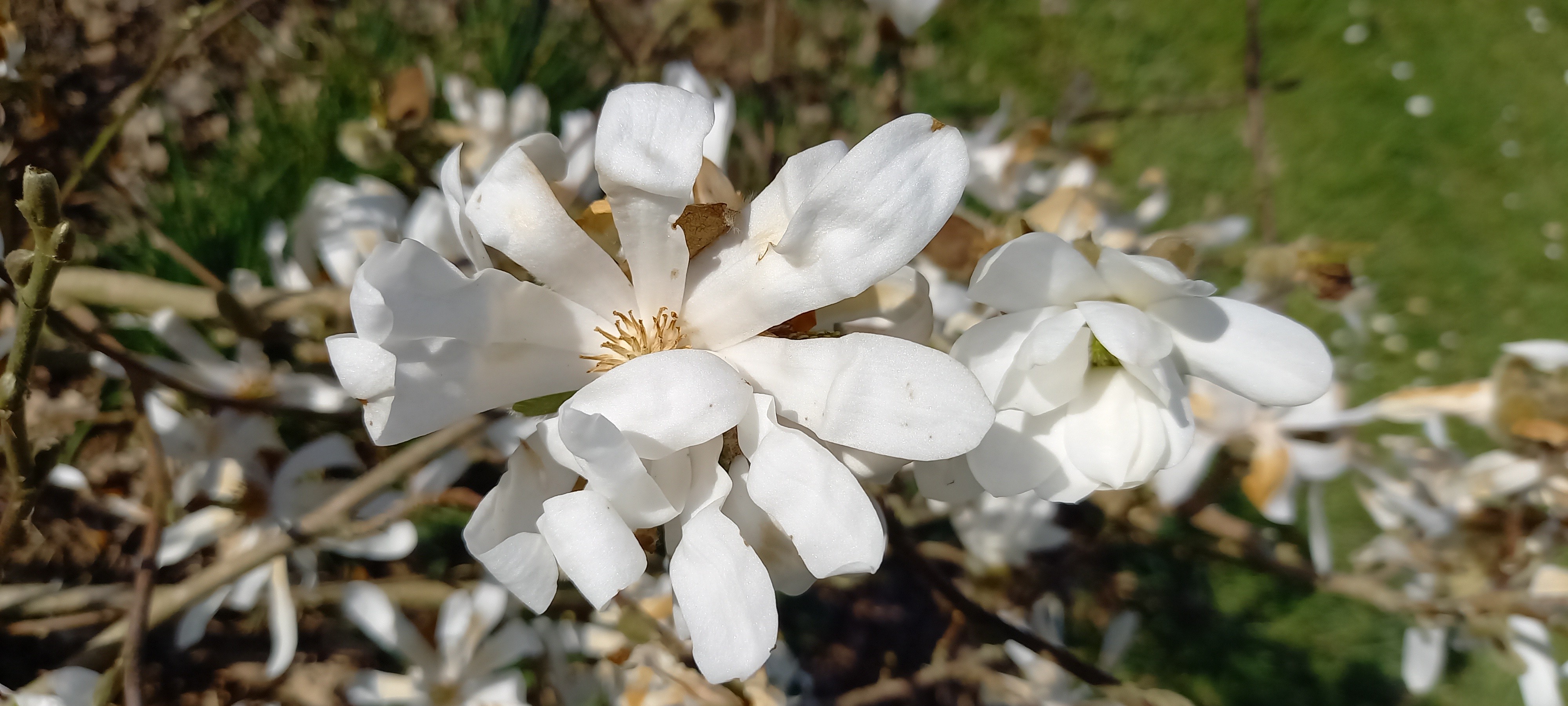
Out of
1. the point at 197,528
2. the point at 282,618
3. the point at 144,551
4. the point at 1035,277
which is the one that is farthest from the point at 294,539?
the point at 1035,277

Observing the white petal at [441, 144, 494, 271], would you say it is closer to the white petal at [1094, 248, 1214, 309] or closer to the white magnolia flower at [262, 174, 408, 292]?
the white petal at [1094, 248, 1214, 309]

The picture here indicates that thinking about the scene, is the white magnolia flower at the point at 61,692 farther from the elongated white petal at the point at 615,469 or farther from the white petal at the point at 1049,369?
the white petal at the point at 1049,369

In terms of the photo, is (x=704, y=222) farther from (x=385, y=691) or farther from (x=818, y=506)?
(x=385, y=691)

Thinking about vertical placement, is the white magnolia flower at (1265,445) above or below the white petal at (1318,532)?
above

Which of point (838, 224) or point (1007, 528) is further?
point (1007, 528)

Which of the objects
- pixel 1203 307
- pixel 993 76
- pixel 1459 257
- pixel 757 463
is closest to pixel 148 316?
pixel 757 463

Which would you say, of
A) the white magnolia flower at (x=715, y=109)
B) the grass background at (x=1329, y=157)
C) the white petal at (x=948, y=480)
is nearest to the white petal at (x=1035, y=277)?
the white petal at (x=948, y=480)
